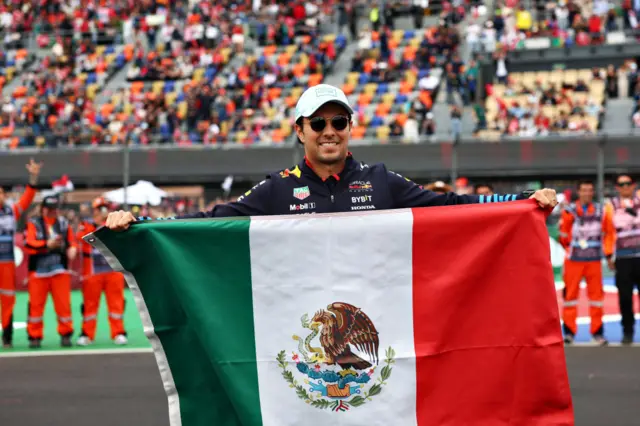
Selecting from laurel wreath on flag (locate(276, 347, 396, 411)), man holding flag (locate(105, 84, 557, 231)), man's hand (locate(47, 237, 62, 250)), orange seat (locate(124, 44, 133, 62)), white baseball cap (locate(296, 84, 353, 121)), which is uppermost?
orange seat (locate(124, 44, 133, 62))

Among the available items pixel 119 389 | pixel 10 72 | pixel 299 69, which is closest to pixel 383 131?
pixel 299 69

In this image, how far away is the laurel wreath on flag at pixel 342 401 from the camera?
435 centimetres

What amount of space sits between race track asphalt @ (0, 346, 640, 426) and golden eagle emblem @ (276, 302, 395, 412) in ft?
10.0

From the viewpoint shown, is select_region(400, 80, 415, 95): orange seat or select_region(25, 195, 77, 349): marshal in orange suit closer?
select_region(25, 195, 77, 349): marshal in orange suit

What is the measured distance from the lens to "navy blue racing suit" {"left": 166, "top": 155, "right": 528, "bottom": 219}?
4695 millimetres

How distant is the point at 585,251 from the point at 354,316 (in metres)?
8.36

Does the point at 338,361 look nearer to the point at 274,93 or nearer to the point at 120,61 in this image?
the point at 274,93

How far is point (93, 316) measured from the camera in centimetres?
1257

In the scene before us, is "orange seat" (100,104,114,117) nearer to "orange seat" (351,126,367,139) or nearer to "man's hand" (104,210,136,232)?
"orange seat" (351,126,367,139)

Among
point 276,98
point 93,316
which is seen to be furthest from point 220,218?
point 276,98

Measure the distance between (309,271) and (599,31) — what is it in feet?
82.4

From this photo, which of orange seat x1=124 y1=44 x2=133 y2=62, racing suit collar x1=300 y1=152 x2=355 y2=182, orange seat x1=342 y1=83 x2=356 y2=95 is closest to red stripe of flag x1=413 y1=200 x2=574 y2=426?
racing suit collar x1=300 y1=152 x2=355 y2=182

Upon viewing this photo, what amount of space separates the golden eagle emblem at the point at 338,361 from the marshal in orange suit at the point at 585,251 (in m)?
7.86

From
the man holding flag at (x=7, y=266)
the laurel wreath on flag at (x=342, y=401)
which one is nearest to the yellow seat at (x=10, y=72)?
the man holding flag at (x=7, y=266)
